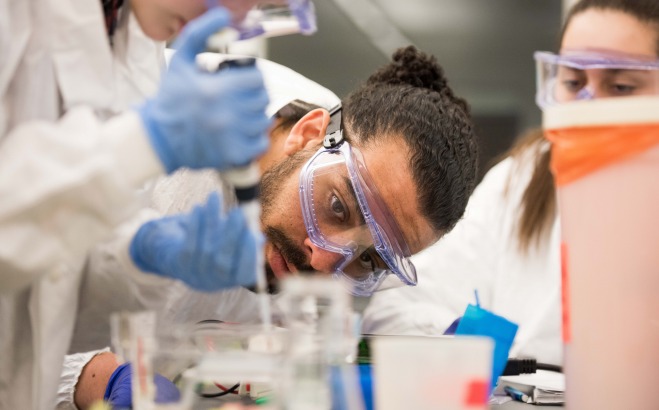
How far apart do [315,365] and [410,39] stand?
3.45 meters

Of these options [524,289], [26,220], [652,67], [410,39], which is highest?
[410,39]

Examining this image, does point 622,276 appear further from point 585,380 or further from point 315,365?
point 315,365

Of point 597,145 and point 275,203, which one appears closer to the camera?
point 597,145

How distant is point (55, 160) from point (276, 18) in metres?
0.42

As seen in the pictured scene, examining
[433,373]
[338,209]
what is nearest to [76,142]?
[433,373]

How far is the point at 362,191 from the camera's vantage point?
5.16ft

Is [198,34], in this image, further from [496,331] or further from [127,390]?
[496,331]

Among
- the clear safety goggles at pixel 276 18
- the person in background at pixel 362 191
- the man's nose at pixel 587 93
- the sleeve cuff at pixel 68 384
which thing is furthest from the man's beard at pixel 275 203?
the man's nose at pixel 587 93

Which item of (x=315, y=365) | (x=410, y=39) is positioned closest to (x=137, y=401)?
(x=315, y=365)

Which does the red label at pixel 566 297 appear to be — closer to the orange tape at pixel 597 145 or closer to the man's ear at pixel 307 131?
the orange tape at pixel 597 145

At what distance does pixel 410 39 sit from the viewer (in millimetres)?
4094

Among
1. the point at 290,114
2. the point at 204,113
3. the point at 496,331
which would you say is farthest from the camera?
the point at 290,114

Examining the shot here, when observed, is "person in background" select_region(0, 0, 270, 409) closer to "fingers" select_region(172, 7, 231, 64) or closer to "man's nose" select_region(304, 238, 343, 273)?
"fingers" select_region(172, 7, 231, 64)

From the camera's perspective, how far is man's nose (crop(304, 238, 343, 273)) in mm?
1617
